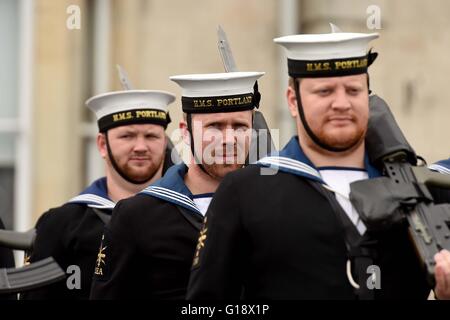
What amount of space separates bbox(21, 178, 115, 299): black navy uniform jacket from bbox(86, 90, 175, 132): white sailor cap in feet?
1.33

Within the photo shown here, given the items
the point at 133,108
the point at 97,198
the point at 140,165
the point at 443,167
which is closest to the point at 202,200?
the point at 140,165

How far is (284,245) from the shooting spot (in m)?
8.62

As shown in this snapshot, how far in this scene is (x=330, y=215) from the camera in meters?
8.63

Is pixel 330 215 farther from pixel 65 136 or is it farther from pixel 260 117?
pixel 65 136

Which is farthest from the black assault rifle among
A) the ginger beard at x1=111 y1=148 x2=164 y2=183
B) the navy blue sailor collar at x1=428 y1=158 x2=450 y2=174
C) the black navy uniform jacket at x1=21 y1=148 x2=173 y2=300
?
the black navy uniform jacket at x1=21 y1=148 x2=173 y2=300

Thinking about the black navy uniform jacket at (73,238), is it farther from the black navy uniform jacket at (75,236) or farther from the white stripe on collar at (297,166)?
the white stripe on collar at (297,166)

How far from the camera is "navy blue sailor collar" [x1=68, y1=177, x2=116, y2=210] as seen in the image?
11.5 metres

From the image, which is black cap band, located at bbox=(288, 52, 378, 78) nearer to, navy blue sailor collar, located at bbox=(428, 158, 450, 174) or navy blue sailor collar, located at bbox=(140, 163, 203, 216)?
navy blue sailor collar, located at bbox=(140, 163, 203, 216)

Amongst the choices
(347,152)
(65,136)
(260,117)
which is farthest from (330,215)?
(65,136)

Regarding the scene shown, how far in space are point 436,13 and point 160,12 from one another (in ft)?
7.42

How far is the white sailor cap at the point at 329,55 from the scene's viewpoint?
8781 mm

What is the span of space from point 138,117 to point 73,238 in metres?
0.78

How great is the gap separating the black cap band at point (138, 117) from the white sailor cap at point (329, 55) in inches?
109

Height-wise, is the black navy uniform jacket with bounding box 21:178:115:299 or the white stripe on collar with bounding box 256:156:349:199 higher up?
the white stripe on collar with bounding box 256:156:349:199
